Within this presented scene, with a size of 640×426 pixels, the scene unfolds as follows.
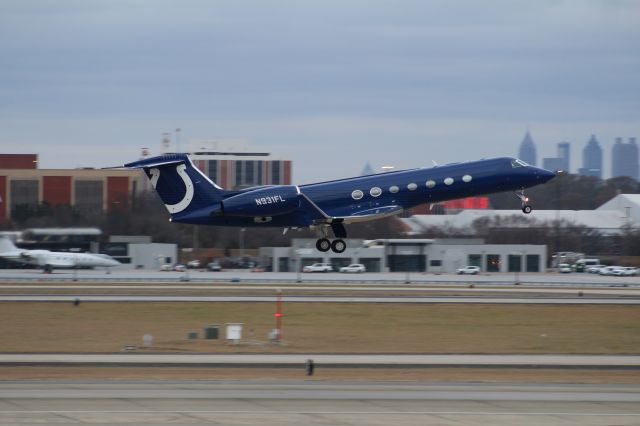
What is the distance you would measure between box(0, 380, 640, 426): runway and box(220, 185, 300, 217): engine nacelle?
1413 centimetres

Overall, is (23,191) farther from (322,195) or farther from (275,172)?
(322,195)

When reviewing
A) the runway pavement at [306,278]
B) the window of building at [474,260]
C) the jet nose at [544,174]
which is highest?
the jet nose at [544,174]

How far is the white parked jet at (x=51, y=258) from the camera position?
88.0 metres

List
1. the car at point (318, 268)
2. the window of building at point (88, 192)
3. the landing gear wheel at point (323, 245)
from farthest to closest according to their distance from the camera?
the car at point (318, 268) < the window of building at point (88, 192) < the landing gear wheel at point (323, 245)

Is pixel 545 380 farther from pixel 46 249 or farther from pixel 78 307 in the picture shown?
pixel 46 249

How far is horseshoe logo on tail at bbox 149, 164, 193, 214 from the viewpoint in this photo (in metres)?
44.1

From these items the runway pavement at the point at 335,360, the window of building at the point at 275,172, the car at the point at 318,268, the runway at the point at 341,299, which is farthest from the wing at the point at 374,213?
the window of building at the point at 275,172

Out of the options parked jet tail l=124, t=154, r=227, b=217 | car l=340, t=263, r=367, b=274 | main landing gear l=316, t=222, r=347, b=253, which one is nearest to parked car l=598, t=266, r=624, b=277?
car l=340, t=263, r=367, b=274

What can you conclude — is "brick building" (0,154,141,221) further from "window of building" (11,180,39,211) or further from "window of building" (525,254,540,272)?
"window of building" (525,254,540,272)

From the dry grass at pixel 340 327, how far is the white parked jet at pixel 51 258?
34.4 metres

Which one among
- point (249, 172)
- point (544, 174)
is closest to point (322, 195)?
point (544, 174)

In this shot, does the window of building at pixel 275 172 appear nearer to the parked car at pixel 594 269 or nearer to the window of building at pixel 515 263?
the window of building at pixel 515 263

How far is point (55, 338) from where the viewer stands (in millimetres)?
42156

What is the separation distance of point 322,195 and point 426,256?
2154 inches
